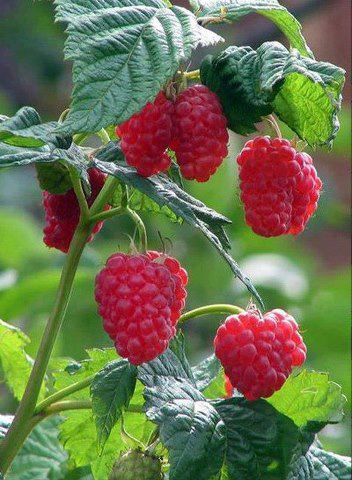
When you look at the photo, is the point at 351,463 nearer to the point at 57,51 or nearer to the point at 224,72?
the point at 224,72

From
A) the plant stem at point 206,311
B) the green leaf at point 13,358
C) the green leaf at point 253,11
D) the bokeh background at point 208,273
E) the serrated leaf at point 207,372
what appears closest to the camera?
the green leaf at point 253,11

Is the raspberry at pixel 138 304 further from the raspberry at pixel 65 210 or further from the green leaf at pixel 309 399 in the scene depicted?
the green leaf at pixel 309 399

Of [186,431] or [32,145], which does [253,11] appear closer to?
[32,145]

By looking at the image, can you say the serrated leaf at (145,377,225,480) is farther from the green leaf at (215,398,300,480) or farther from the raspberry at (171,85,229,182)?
the raspberry at (171,85,229,182)

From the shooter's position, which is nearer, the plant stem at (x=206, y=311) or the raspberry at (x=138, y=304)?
the raspberry at (x=138, y=304)

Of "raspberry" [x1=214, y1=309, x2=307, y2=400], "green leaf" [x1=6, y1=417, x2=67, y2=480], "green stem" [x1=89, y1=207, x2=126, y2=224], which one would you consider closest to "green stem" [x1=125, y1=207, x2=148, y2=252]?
"green stem" [x1=89, y1=207, x2=126, y2=224]

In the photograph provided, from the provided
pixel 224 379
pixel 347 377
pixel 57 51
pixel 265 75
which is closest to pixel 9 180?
pixel 57 51

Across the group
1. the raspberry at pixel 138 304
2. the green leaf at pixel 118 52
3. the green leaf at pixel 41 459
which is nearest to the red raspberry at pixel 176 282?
the raspberry at pixel 138 304
